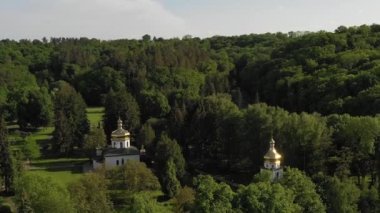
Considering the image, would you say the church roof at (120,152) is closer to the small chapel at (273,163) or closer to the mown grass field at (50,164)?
the mown grass field at (50,164)

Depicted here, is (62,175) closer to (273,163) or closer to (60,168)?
(60,168)

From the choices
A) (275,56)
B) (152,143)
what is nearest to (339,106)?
(152,143)

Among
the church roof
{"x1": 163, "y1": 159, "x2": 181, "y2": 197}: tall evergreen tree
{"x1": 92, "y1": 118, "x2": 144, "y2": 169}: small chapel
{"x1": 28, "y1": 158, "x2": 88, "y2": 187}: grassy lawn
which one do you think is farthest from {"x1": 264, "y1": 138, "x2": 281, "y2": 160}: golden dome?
{"x1": 28, "y1": 158, "x2": 88, "y2": 187}: grassy lawn

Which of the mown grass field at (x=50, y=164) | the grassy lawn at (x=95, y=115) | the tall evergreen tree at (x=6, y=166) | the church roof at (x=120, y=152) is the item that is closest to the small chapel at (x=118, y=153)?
the church roof at (x=120, y=152)

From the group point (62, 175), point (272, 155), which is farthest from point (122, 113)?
point (272, 155)

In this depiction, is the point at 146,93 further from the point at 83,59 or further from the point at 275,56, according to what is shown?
the point at 83,59
